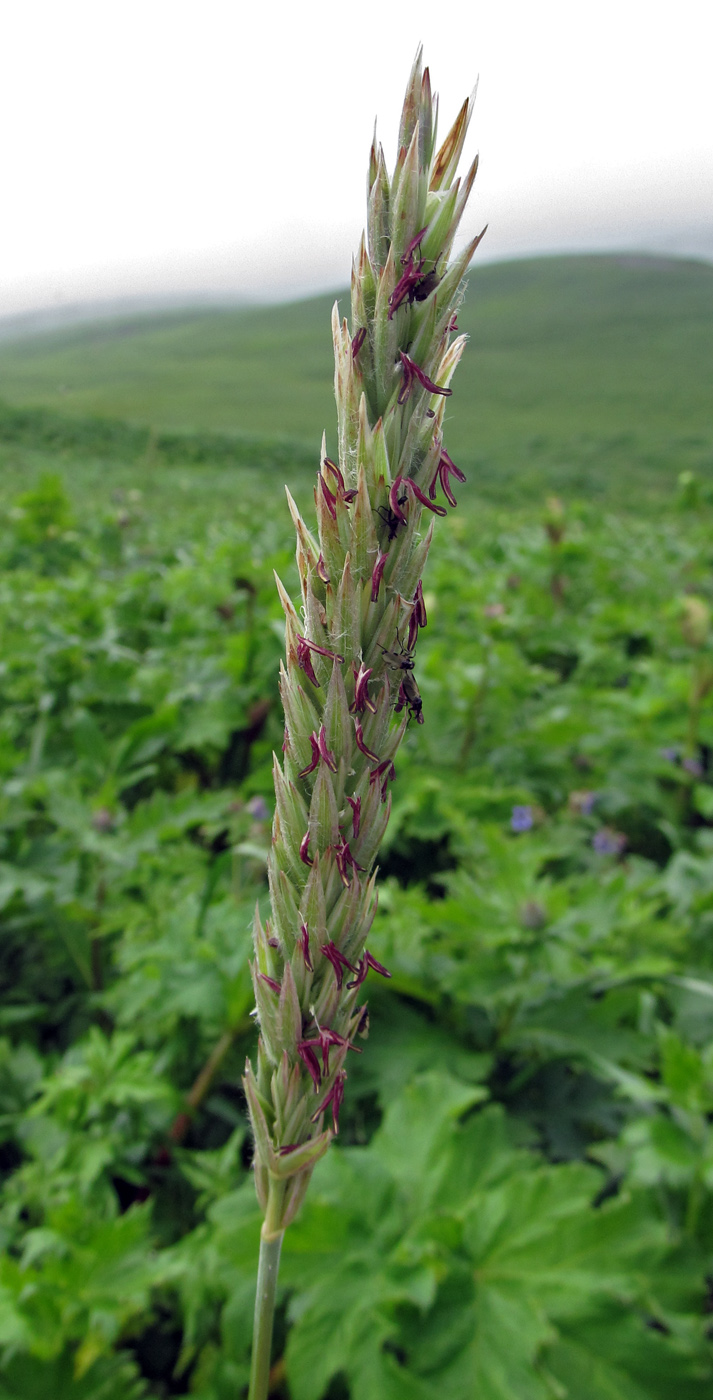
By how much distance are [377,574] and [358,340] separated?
0.68ft

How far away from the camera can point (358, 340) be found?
0.72 m

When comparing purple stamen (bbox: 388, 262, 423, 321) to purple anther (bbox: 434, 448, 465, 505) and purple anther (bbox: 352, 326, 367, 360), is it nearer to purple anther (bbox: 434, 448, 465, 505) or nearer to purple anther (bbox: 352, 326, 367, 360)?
purple anther (bbox: 352, 326, 367, 360)

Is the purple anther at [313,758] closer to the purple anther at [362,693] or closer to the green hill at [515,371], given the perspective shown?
the purple anther at [362,693]

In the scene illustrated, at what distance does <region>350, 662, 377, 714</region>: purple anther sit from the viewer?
2.42 feet

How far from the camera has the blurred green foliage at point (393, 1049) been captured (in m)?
1.96

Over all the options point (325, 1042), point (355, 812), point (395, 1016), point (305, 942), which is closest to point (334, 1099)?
point (325, 1042)

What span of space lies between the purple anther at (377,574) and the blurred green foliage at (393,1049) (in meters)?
1.78

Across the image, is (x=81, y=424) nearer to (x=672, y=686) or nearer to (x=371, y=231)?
(x=672, y=686)

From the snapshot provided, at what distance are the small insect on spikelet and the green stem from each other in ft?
0.07

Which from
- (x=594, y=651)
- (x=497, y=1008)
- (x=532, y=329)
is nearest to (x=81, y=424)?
(x=594, y=651)

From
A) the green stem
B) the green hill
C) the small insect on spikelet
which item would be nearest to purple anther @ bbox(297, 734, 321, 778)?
the small insect on spikelet

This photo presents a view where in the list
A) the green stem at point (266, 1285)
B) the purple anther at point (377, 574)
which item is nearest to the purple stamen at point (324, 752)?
the purple anther at point (377, 574)

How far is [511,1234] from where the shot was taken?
200cm

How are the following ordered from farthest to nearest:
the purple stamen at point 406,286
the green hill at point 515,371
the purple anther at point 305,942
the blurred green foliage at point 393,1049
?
the green hill at point 515,371 < the blurred green foliage at point 393,1049 < the purple anther at point 305,942 < the purple stamen at point 406,286
